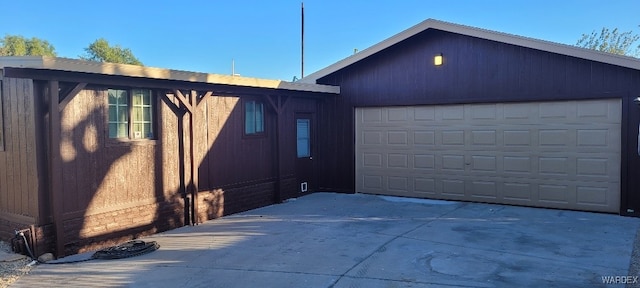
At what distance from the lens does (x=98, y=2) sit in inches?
1331

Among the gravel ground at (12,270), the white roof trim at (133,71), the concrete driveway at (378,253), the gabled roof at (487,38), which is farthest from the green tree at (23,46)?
the concrete driveway at (378,253)

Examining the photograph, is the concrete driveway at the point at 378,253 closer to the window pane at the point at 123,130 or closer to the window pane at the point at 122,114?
the window pane at the point at 123,130

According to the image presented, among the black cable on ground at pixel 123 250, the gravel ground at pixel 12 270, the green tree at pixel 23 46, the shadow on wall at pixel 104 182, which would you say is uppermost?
the green tree at pixel 23 46

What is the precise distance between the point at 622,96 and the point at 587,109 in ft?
1.84

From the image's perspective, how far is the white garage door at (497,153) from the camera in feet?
26.9

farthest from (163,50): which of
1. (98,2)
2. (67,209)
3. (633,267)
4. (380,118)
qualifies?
(633,267)

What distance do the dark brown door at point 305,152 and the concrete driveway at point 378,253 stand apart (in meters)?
2.16

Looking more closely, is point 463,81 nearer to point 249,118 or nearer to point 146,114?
point 249,118

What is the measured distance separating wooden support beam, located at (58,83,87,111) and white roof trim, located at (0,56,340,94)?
274mm

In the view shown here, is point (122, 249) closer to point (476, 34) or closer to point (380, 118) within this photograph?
point (380, 118)

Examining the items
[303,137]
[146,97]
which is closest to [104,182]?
[146,97]

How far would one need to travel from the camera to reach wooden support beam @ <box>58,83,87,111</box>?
18.9 feet

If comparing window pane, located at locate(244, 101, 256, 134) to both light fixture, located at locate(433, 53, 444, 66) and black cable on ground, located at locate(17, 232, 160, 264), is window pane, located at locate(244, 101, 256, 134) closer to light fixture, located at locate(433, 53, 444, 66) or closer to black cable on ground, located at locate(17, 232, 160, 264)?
black cable on ground, located at locate(17, 232, 160, 264)

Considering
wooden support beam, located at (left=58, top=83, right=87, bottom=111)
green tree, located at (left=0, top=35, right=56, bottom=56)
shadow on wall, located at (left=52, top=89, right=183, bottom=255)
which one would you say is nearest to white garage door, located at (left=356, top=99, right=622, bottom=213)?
shadow on wall, located at (left=52, top=89, right=183, bottom=255)
